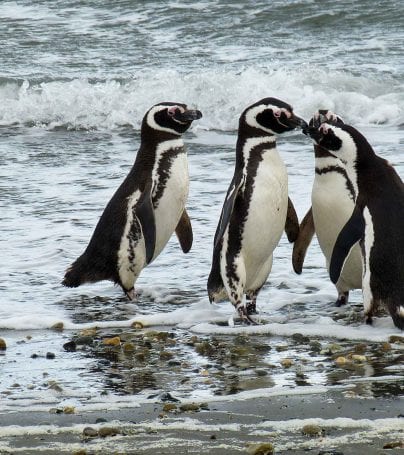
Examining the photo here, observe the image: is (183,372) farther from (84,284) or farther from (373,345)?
(84,284)

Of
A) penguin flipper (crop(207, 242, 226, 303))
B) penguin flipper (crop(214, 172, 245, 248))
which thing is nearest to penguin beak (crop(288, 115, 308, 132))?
penguin flipper (crop(214, 172, 245, 248))

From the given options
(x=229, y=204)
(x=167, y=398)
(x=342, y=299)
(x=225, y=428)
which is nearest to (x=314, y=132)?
(x=229, y=204)

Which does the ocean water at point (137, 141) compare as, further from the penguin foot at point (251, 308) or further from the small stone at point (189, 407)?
the small stone at point (189, 407)

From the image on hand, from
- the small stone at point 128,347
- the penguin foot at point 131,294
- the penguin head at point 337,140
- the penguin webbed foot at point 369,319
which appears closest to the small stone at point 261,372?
the small stone at point 128,347

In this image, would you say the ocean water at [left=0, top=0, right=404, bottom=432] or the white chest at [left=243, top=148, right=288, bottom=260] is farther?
the white chest at [left=243, top=148, right=288, bottom=260]

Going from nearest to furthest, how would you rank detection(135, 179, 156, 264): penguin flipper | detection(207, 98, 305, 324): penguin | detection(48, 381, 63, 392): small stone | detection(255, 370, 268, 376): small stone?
1. detection(48, 381, 63, 392): small stone
2. detection(255, 370, 268, 376): small stone
3. detection(207, 98, 305, 324): penguin
4. detection(135, 179, 156, 264): penguin flipper

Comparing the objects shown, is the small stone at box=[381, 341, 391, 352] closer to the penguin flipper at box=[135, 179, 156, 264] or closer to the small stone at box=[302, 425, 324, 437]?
the small stone at box=[302, 425, 324, 437]

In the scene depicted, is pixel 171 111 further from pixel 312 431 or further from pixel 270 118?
pixel 312 431

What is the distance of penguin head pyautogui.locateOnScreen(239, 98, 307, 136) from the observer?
5.50m

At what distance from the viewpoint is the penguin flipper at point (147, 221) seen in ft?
19.2

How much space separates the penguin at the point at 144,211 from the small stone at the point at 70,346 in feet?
3.56

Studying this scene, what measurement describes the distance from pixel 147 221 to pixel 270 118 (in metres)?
0.86

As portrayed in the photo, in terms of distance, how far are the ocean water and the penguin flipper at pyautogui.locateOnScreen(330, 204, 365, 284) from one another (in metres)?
0.25

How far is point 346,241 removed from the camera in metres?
5.12
